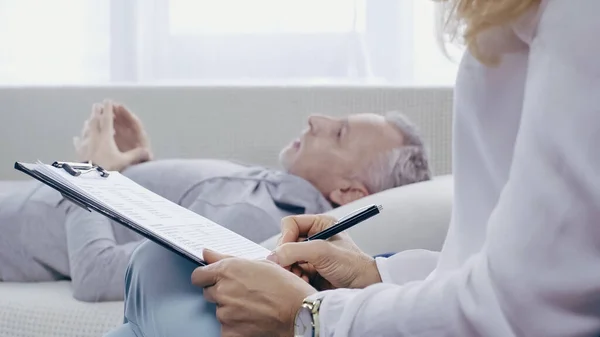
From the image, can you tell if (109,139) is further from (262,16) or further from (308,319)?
(308,319)

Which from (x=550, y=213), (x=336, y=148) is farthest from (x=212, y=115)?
(x=550, y=213)

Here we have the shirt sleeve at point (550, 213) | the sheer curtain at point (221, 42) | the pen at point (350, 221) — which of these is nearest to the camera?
the shirt sleeve at point (550, 213)

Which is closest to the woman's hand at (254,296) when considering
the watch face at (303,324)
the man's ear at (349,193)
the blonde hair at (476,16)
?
the watch face at (303,324)

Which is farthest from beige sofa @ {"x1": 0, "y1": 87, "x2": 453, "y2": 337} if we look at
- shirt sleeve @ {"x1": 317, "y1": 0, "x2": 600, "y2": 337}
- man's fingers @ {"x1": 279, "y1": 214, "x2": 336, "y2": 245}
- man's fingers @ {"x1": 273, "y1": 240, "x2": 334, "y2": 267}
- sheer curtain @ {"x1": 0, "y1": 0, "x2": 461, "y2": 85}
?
shirt sleeve @ {"x1": 317, "y1": 0, "x2": 600, "y2": 337}

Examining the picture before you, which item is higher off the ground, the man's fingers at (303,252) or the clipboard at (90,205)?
the clipboard at (90,205)

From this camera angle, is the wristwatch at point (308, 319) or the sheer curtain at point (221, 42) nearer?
the wristwatch at point (308, 319)

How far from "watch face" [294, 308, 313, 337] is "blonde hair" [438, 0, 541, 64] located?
0.26m

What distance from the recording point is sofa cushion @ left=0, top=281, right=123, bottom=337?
137 centimetres

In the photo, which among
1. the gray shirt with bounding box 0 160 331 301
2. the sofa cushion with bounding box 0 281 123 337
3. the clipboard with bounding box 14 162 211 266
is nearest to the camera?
the clipboard with bounding box 14 162 211 266

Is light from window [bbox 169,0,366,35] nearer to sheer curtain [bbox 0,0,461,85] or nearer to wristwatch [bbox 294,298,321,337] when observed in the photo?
sheer curtain [bbox 0,0,461,85]

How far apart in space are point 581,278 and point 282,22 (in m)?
1.95

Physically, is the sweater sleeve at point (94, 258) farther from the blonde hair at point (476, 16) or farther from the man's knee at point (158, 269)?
the blonde hair at point (476, 16)

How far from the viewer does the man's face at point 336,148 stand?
6.29ft

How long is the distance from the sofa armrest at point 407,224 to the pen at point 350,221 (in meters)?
0.44
